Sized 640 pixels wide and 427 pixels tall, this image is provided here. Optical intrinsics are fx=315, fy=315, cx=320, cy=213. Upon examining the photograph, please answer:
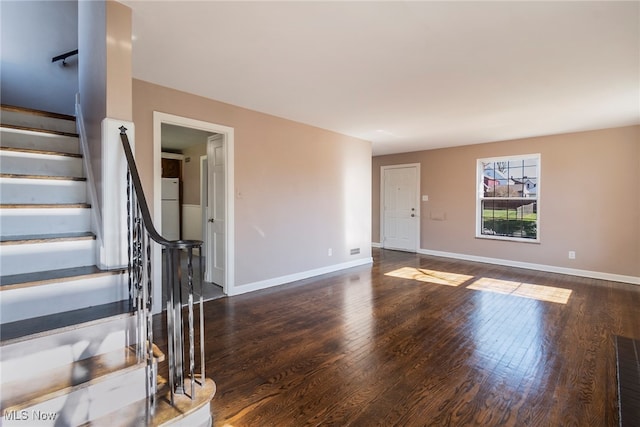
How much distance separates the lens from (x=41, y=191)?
2207 millimetres

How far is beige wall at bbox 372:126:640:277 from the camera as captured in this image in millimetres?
4793

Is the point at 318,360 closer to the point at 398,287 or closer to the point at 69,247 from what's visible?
the point at 69,247

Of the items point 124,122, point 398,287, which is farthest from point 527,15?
point 398,287

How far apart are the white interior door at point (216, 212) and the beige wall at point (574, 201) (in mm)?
4792

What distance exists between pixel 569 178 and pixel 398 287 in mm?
3585

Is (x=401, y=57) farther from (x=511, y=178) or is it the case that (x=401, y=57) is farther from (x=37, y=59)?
(x=511, y=178)

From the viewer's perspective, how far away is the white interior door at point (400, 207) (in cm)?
732

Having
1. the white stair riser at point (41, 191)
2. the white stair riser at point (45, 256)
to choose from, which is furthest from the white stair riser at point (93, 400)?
the white stair riser at point (41, 191)

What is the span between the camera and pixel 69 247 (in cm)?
195

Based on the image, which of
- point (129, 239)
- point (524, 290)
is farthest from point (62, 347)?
point (524, 290)

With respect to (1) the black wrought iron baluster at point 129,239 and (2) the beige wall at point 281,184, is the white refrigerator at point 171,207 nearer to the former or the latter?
(2) the beige wall at point 281,184

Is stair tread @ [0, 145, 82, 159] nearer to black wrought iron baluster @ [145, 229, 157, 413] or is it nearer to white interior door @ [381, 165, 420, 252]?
black wrought iron baluster @ [145, 229, 157, 413]

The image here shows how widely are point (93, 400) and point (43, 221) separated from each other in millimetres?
1300

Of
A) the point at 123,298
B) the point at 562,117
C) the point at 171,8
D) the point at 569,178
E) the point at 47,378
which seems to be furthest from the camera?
the point at 569,178
